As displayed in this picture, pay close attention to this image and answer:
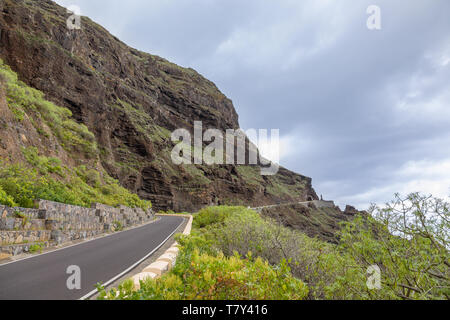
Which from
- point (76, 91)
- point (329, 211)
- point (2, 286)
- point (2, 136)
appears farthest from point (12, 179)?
point (329, 211)

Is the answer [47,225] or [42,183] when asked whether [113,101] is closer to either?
[42,183]

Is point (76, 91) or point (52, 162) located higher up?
point (76, 91)

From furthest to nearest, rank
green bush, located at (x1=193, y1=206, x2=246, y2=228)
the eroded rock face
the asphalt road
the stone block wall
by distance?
the eroded rock face
green bush, located at (x1=193, y1=206, x2=246, y2=228)
the stone block wall
the asphalt road

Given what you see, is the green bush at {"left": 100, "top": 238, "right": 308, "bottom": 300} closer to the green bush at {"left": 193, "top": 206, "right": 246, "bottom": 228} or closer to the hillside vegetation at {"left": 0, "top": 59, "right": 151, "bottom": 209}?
the hillside vegetation at {"left": 0, "top": 59, "right": 151, "bottom": 209}

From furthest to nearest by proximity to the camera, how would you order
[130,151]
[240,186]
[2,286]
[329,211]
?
[329,211] < [240,186] < [130,151] < [2,286]

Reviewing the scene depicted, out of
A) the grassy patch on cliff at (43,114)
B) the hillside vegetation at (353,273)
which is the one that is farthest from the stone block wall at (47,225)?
the grassy patch on cliff at (43,114)

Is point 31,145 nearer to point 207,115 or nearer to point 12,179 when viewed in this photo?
point 12,179

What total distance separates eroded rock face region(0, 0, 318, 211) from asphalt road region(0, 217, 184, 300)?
2777 cm

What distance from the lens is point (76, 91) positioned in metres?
34.5

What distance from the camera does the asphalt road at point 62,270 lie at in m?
5.24

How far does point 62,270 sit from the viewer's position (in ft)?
23.1

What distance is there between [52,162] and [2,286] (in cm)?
1227

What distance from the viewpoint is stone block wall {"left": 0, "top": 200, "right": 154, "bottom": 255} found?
8.37m

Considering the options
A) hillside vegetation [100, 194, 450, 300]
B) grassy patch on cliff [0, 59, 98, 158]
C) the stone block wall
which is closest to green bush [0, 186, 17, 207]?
the stone block wall
